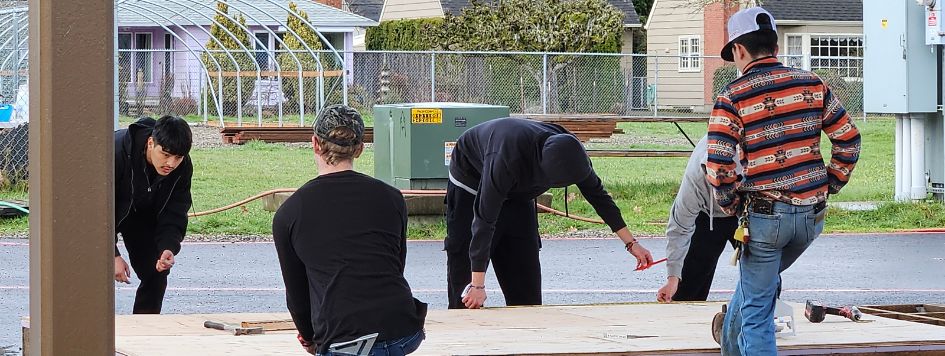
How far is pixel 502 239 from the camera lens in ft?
23.6

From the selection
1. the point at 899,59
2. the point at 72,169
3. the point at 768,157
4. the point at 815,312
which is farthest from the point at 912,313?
the point at 899,59

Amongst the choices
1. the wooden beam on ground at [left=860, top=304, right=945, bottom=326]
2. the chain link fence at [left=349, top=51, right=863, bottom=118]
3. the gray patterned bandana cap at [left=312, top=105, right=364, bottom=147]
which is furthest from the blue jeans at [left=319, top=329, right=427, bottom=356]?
the chain link fence at [left=349, top=51, right=863, bottom=118]

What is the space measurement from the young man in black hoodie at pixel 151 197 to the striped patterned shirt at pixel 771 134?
2597mm

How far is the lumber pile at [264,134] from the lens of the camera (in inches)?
989

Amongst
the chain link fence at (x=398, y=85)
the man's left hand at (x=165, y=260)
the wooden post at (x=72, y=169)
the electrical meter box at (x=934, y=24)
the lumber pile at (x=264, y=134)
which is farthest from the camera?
the chain link fence at (x=398, y=85)

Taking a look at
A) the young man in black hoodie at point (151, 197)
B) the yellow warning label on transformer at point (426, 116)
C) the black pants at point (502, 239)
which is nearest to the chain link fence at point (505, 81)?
the yellow warning label on transformer at point (426, 116)

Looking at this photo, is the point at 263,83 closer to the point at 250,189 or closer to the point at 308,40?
the point at 308,40

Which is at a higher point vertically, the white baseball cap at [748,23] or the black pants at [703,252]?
the white baseball cap at [748,23]

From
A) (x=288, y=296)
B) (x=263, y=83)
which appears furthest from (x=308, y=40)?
(x=288, y=296)

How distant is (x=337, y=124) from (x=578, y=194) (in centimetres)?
1286

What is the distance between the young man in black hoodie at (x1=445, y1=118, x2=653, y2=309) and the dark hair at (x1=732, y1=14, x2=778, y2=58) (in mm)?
1420

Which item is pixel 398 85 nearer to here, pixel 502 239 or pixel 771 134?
pixel 502 239

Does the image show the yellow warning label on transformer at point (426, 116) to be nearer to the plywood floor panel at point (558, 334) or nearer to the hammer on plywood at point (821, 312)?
the plywood floor panel at point (558, 334)

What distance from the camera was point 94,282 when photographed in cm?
346
